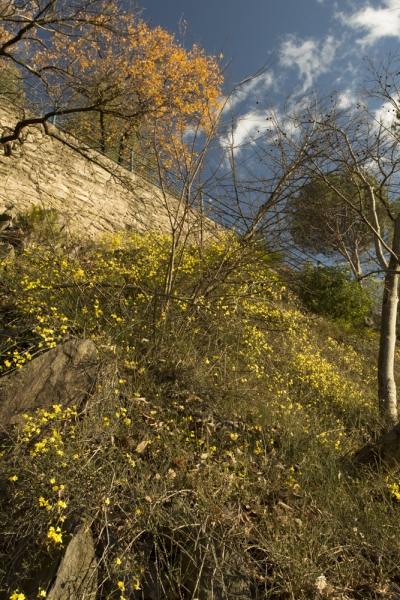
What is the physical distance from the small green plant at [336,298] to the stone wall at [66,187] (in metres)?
4.47

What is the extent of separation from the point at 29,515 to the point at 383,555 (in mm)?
2238

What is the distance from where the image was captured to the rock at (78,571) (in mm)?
2217

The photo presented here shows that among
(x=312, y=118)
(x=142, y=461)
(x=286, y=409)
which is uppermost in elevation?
(x=312, y=118)

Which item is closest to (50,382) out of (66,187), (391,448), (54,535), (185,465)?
(185,465)

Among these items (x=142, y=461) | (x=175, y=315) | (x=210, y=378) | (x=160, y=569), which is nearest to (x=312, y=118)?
(x=175, y=315)

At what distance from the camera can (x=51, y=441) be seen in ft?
9.01

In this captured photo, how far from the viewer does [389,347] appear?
6262mm

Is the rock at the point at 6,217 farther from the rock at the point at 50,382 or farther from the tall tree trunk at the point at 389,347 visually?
the tall tree trunk at the point at 389,347

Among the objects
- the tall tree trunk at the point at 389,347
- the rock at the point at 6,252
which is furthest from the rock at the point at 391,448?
the rock at the point at 6,252

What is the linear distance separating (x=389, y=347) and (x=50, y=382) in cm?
493

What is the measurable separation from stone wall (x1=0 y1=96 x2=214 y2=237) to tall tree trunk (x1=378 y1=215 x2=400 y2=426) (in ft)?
11.3

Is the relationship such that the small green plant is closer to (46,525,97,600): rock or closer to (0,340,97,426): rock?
(0,340,97,426): rock

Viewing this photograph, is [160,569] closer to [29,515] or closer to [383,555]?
[29,515]

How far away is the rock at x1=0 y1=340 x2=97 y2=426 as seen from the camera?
3268mm
